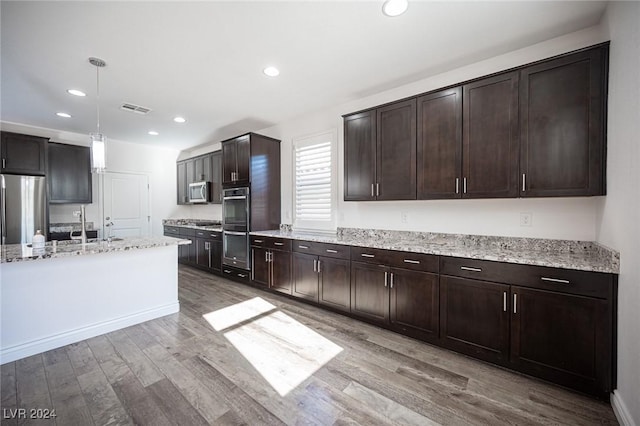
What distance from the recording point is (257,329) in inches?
112

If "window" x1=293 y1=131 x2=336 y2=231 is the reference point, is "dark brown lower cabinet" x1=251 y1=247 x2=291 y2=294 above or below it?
below

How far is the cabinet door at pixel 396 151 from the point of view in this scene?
2850mm

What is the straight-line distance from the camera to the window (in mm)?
3979

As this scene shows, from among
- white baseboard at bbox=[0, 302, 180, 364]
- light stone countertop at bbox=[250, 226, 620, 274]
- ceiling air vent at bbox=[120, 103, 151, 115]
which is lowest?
white baseboard at bbox=[0, 302, 180, 364]

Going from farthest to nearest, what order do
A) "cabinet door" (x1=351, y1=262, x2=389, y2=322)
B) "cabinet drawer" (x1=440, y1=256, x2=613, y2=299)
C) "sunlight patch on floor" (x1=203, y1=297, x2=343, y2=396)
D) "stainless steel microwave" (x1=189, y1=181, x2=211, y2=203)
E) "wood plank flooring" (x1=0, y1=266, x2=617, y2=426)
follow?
"stainless steel microwave" (x1=189, y1=181, x2=211, y2=203)
"cabinet door" (x1=351, y1=262, x2=389, y2=322)
"sunlight patch on floor" (x1=203, y1=297, x2=343, y2=396)
"cabinet drawer" (x1=440, y1=256, x2=613, y2=299)
"wood plank flooring" (x1=0, y1=266, x2=617, y2=426)

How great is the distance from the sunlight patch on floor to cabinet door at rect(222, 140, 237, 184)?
7.58 ft

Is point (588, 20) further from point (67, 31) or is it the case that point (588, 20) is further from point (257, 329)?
point (67, 31)

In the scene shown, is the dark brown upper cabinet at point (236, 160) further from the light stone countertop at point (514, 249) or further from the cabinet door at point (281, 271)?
the light stone countertop at point (514, 249)

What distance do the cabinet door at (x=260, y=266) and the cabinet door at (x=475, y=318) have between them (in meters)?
2.54

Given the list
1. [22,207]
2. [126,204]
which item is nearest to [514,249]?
[22,207]

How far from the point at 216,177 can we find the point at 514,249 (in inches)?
209

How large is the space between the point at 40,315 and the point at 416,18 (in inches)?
163

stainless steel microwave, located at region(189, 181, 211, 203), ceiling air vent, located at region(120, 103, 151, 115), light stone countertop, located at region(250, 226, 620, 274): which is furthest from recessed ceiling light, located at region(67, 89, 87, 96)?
light stone countertop, located at region(250, 226, 620, 274)

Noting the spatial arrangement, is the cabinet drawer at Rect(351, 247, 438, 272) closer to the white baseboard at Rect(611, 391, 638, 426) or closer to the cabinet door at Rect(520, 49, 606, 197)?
the cabinet door at Rect(520, 49, 606, 197)
